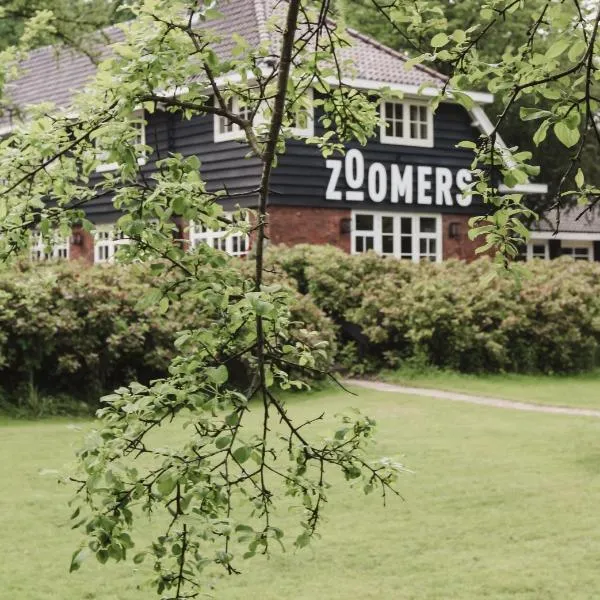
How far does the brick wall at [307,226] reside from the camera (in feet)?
75.4

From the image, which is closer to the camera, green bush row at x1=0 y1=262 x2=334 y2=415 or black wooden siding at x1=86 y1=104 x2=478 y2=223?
green bush row at x1=0 y1=262 x2=334 y2=415

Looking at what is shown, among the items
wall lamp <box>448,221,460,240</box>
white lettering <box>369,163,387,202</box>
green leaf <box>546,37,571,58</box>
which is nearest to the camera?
green leaf <box>546,37,571,58</box>

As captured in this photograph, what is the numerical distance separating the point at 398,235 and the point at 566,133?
73.7 ft

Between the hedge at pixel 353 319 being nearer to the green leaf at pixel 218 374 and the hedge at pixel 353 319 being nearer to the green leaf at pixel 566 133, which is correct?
the green leaf at pixel 218 374

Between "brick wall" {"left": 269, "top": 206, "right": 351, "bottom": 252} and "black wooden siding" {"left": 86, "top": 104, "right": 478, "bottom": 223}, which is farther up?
"black wooden siding" {"left": 86, "top": 104, "right": 478, "bottom": 223}

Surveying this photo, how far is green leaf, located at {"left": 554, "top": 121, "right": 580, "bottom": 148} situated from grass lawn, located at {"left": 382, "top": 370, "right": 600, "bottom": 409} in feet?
37.4

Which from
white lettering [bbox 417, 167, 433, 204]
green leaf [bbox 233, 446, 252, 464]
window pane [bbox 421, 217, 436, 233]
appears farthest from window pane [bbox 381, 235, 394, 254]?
green leaf [bbox 233, 446, 252, 464]

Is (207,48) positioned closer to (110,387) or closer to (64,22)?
(110,387)

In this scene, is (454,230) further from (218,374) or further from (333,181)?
(218,374)

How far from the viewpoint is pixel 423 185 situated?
25344mm

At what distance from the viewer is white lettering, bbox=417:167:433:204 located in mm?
25281

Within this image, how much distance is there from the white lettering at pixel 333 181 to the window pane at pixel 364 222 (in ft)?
3.15


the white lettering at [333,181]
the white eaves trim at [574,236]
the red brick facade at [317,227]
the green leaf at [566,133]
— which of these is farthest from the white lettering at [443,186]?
the green leaf at [566,133]

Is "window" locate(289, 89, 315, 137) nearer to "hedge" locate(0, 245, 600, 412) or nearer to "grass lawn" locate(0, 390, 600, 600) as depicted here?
"grass lawn" locate(0, 390, 600, 600)
